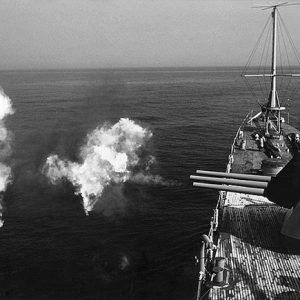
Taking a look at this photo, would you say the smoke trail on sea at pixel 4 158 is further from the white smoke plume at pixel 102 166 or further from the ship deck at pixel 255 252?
the ship deck at pixel 255 252

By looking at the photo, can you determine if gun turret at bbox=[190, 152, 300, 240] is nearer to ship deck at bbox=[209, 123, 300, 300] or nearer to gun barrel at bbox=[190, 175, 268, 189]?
gun barrel at bbox=[190, 175, 268, 189]

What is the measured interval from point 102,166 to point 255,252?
30.3 metres

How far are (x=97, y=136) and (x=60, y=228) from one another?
32389 mm

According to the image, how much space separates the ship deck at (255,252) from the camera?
758 inches

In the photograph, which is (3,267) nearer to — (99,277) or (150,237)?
(99,277)

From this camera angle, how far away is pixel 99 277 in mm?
28125

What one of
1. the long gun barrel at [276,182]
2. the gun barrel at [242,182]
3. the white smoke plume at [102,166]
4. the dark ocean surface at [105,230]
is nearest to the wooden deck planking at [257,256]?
the long gun barrel at [276,182]

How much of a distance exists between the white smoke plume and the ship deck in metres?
17.3

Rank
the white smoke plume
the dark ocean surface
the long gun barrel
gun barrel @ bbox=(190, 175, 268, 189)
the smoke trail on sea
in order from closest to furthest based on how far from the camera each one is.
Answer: the long gun barrel < gun barrel @ bbox=(190, 175, 268, 189) < the dark ocean surface < the white smoke plume < the smoke trail on sea

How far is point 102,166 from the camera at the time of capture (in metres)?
50.2

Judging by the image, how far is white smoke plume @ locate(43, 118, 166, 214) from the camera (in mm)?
45503

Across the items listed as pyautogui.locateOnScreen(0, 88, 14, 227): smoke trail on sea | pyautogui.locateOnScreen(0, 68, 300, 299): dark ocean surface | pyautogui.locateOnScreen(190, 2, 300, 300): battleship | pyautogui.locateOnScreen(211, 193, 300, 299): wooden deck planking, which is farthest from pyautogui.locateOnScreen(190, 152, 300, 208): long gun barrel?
pyautogui.locateOnScreen(0, 88, 14, 227): smoke trail on sea

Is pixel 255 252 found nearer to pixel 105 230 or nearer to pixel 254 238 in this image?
pixel 254 238

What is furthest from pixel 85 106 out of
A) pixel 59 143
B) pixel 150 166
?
pixel 150 166
